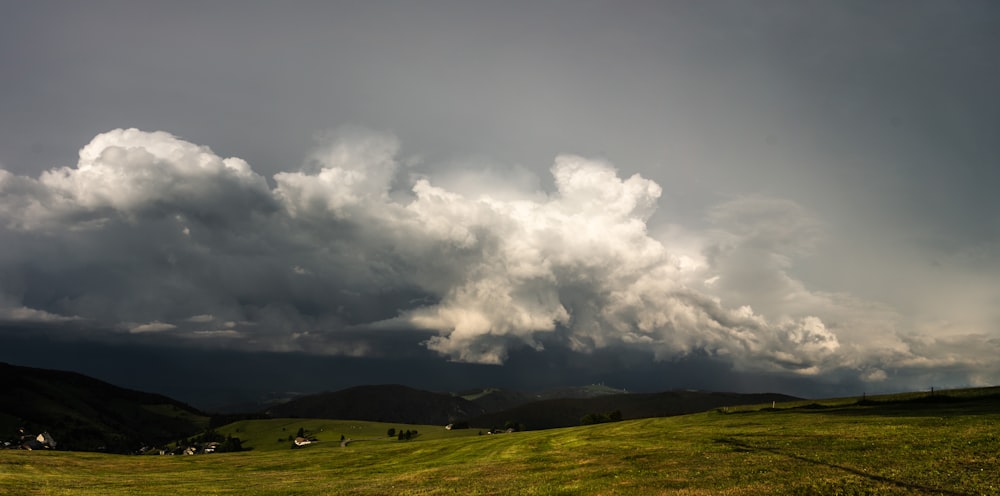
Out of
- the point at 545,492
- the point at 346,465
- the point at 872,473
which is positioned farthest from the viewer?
the point at 346,465

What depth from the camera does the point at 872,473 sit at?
39094 millimetres

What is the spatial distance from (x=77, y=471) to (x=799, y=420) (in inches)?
4685

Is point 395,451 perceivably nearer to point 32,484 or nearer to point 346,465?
point 346,465

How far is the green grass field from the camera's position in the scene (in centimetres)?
3809

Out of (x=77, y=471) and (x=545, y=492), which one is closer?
(x=545, y=492)

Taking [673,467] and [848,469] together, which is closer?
[848,469]

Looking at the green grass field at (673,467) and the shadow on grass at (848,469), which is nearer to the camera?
the shadow on grass at (848,469)

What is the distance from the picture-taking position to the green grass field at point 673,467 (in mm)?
38094

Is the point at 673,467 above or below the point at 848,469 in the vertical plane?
below

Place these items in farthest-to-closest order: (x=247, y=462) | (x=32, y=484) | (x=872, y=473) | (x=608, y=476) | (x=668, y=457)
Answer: (x=247, y=462) → (x=32, y=484) → (x=668, y=457) → (x=608, y=476) → (x=872, y=473)

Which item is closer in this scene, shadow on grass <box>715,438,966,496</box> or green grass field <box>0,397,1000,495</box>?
shadow on grass <box>715,438,966,496</box>

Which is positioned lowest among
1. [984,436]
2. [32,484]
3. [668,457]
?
[32,484]

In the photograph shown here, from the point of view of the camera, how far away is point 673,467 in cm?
5078

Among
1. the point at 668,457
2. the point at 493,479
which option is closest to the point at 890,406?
the point at 668,457
